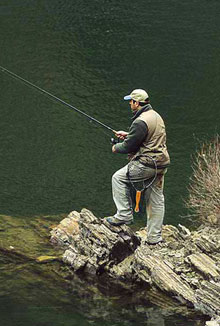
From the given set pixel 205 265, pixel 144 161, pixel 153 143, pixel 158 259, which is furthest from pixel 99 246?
pixel 153 143

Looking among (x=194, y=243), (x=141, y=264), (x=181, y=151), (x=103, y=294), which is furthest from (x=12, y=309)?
(x=181, y=151)

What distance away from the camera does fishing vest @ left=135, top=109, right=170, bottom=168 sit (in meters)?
13.0

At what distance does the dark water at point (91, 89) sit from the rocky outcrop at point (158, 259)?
94cm

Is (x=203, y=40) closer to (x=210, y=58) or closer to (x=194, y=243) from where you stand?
(x=210, y=58)

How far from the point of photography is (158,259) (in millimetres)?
13430

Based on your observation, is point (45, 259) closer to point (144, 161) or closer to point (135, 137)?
point (144, 161)

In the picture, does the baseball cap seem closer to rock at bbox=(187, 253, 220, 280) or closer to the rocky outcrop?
the rocky outcrop

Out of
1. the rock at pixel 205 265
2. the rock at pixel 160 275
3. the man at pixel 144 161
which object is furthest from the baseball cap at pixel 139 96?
the rock at pixel 205 265

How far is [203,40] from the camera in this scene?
129 ft

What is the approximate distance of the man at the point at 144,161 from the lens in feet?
42.6

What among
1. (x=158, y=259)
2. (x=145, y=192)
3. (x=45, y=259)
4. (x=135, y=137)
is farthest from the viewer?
(x=45, y=259)

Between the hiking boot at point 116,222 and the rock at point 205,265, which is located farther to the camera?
the hiking boot at point 116,222

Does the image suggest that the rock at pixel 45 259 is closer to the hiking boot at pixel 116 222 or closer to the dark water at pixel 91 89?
the hiking boot at pixel 116 222

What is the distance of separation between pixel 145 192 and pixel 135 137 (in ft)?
4.26
